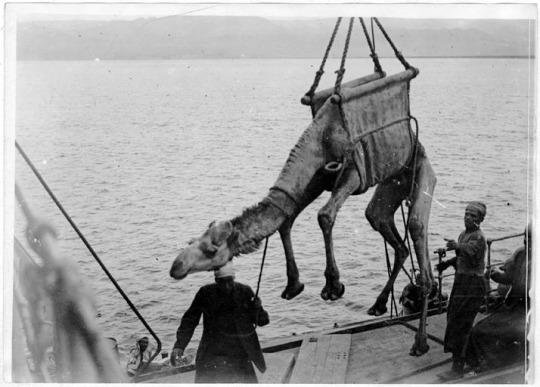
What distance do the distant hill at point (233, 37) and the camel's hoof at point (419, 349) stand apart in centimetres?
315

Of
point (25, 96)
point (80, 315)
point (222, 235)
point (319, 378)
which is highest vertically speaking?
point (25, 96)

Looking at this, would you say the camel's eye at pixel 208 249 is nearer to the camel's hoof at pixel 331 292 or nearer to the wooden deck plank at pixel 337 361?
the camel's hoof at pixel 331 292

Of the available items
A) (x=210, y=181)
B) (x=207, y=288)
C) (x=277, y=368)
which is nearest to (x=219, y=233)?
(x=207, y=288)

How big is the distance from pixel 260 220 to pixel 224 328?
989 millimetres

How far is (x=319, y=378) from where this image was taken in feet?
19.7

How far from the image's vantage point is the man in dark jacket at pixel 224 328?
5.21 m

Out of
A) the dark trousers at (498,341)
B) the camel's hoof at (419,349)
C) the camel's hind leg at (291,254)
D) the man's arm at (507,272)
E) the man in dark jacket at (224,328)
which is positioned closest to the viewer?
the man in dark jacket at (224,328)

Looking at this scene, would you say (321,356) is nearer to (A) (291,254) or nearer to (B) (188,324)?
(A) (291,254)

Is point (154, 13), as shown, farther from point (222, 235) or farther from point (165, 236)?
point (165, 236)

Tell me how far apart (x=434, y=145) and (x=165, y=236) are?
24.1 ft

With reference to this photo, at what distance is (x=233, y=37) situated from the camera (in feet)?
25.9

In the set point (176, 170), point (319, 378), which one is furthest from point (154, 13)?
point (176, 170)

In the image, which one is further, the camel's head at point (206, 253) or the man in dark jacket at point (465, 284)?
the man in dark jacket at point (465, 284)

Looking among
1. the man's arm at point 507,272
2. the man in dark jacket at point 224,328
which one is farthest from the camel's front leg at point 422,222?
the man in dark jacket at point 224,328
